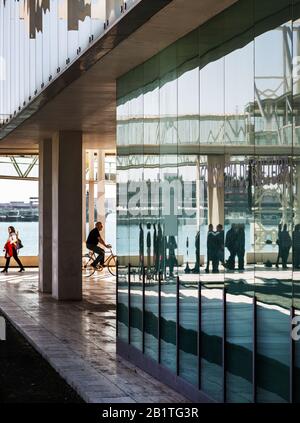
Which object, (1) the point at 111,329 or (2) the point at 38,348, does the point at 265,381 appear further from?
(1) the point at 111,329

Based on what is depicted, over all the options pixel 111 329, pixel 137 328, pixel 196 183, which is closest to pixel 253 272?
pixel 196 183

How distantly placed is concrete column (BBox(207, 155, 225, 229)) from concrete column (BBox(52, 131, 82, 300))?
13424 mm

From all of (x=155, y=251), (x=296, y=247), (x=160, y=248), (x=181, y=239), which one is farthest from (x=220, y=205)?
(x=155, y=251)

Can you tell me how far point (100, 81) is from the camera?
49.6ft

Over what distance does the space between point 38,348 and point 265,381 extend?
745cm

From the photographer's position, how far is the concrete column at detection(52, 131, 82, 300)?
23.8 metres

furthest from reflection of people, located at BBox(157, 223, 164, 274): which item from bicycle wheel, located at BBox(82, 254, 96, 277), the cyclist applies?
bicycle wheel, located at BBox(82, 254, 96, 277)

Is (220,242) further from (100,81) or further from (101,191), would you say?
(101,191)

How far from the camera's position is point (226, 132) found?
9867 mm

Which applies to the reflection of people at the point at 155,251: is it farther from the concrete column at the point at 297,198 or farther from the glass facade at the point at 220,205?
the concrete column at the point at 297,198

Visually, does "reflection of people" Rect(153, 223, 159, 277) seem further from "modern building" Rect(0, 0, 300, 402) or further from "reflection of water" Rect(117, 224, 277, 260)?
"reflection of water" Rect(117, 224, 277, 260)

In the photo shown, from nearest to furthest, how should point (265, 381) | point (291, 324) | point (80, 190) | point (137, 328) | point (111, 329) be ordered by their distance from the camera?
point (291, 324) < point (265, 381) < point (137, 328) < point (111, 329) < point (80, 190)

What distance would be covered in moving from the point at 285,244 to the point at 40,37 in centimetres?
1176

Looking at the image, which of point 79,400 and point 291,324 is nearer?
point 291,324
